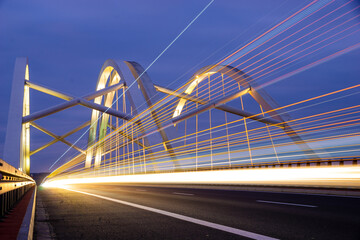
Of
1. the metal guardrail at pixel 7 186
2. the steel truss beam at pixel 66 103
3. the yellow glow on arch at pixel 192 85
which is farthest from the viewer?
the yellow glow on arch at pixel 192 85

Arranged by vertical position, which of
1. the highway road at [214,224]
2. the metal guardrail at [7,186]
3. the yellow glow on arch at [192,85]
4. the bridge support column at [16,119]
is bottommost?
the highway road at [214,224]

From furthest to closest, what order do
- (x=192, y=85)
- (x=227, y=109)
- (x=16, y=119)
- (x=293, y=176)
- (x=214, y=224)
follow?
(x=192, y=85) → (x=227, y=109) → (x=16, y=119) → (x=293, y=176) → (x=214, y=224)

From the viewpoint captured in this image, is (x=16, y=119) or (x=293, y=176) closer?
(x=293, y=176)

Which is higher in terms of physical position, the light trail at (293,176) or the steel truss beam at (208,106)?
the steel truss beam at (208,106)

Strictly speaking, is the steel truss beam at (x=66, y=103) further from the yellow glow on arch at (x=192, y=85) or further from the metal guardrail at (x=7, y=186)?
the metal guardrail at (x=7, y=186)

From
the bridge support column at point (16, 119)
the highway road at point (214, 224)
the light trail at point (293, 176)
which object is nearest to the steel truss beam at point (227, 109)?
the bridge support column at point (16, 119)

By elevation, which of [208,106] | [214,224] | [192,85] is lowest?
[214,224]

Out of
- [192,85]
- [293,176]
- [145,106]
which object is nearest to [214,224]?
[293,176]

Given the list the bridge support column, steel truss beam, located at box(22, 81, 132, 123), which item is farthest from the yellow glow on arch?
the bridge support column

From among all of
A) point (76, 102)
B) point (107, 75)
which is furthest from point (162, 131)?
point (107, 75)

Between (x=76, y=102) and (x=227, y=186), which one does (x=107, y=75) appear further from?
(x=227, y=186)

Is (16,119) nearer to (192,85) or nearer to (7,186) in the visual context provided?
(192,85)

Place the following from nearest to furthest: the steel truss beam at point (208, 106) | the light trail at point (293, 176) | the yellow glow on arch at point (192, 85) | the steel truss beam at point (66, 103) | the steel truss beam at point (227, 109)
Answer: the light trail at point (293, 176), the steel truss beam at point (66, 103), the steel truss beam at point (208, 106), the steel truss beam at point (227, 109), the yellow glow on arch at point (192, 85)

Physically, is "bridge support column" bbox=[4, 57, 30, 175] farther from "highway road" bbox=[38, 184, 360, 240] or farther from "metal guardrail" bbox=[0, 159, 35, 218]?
"highway road" bbox=[38, 184, 360, 240]
